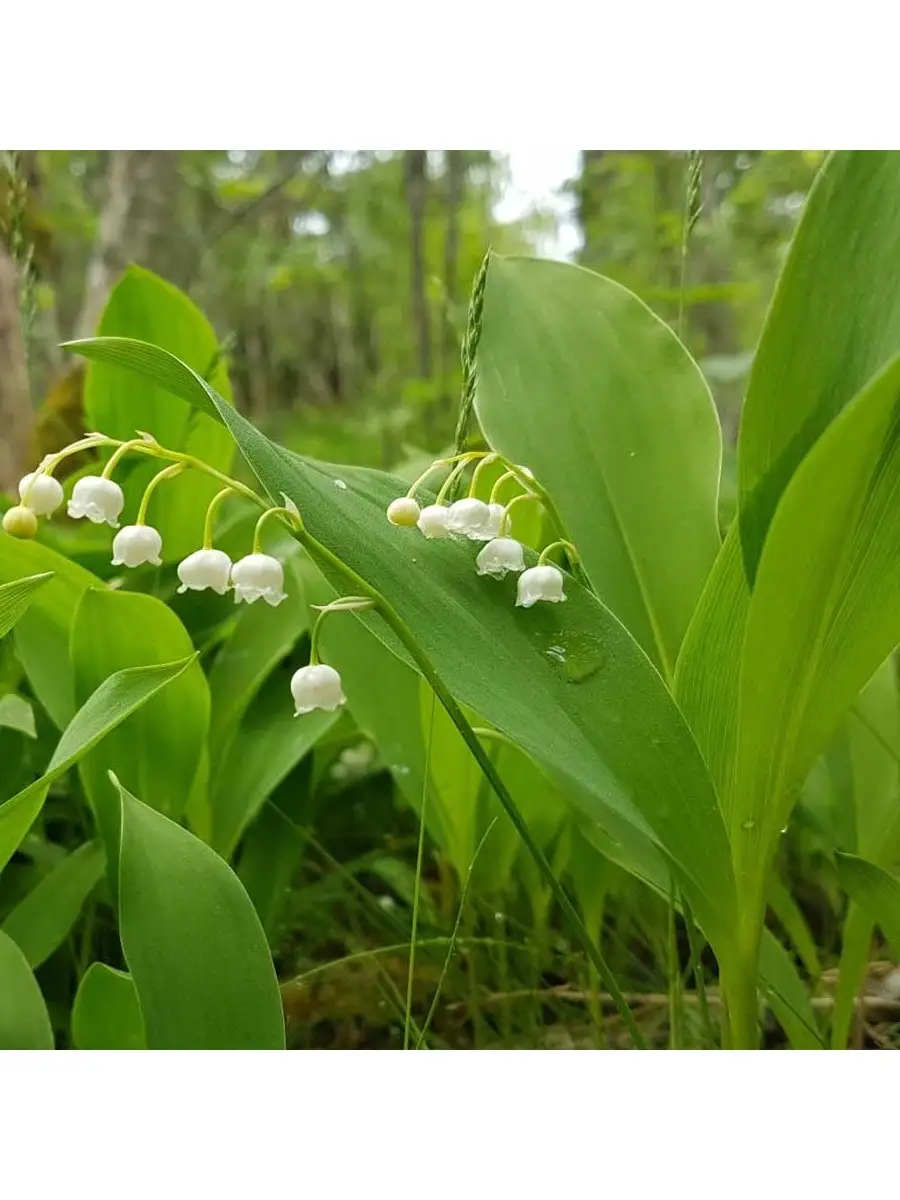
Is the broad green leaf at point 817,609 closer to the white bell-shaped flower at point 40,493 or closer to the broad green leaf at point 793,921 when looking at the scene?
the broad green leaf at point 793,921

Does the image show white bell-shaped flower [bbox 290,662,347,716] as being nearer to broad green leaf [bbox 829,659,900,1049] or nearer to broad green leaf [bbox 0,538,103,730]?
broad green leaf [bbox 0,538,103,730]

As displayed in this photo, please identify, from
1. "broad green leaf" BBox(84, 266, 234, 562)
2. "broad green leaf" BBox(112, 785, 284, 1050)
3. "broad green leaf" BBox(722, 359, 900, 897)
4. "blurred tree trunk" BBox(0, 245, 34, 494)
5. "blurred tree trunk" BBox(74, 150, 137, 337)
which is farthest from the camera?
"blurred tree trunk" BBox(74, 150, 137, 337)

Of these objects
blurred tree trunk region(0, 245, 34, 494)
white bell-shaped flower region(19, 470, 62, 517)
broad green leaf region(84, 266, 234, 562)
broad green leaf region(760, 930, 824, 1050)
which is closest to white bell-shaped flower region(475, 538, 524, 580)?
white bell-shaped flower region(19, 470, 62, 517)

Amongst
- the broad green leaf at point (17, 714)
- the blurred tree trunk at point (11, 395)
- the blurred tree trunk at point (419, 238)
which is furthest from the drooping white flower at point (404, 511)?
the blurred tree trunk at point (419, 238)

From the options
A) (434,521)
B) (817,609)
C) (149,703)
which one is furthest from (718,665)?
(149,703)

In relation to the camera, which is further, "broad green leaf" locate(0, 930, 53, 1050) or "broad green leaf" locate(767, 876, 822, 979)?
"broad green leaf" locate(767, 876, 822, 979)

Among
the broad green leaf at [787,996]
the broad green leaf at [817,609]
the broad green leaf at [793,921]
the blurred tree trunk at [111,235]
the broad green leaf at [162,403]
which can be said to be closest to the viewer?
the broad green leaf at [817,609]
